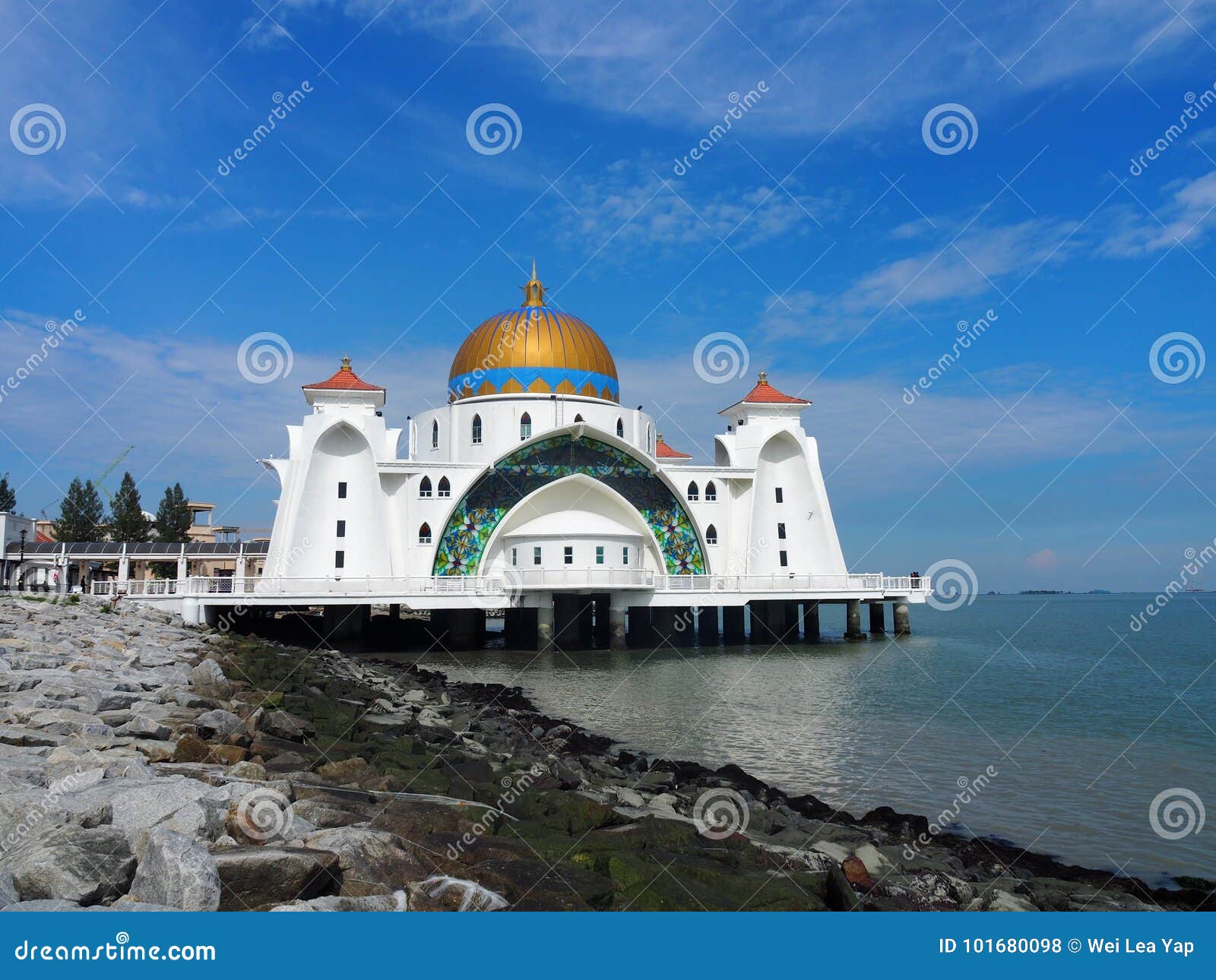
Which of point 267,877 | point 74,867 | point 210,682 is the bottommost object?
point 267,877

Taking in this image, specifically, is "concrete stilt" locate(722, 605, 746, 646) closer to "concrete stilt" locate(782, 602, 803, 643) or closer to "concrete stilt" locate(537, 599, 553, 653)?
"concrete stilt" locate(782, 602, 803, 643)

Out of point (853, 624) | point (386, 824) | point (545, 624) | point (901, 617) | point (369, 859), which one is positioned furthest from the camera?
point (901, 617)

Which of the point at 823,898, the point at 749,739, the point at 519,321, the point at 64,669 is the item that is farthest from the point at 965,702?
the point at 519,321

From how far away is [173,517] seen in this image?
63.6 metres

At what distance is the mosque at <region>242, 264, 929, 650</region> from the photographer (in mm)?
32031

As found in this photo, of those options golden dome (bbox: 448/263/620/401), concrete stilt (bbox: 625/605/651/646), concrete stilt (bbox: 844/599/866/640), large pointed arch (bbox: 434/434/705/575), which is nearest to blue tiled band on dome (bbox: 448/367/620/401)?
golden dome (bbox: 448/263/620/401)

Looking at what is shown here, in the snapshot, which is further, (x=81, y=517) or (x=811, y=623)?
(x=81, y=517)

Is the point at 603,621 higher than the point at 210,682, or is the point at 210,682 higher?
the point at 603,621

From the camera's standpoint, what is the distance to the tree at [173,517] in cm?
6284

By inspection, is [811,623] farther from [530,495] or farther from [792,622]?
[530,495]

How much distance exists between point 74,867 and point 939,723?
1613 cm

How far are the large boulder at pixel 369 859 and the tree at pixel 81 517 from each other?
202 ft

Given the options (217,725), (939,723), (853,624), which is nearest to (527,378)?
(853,624)

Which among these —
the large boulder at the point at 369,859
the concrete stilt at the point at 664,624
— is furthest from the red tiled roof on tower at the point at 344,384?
the large boulder at the point at 369,859
